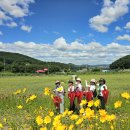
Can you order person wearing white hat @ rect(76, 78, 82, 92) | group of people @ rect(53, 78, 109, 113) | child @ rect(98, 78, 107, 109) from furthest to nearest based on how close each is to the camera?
person wearing white hat @ rect(76, 78, 82, 92) < child @ rect(98, 78, 107, 109) < group of people @ rect(53, 78, 109, 113)

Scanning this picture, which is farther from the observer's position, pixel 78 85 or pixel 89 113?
pixel 78 85

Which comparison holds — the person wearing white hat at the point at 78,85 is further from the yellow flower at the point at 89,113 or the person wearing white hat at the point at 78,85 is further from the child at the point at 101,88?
the yellow flower at the point at 89,113

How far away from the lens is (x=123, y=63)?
195125 mm

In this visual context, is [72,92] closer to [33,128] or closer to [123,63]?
[33,128]

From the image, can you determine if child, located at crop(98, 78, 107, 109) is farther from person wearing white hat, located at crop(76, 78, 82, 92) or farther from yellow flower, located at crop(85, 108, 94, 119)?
yellow flower, located at crop(85, 108, 94, 119)

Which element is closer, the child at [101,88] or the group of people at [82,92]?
the group of people at [82,92]

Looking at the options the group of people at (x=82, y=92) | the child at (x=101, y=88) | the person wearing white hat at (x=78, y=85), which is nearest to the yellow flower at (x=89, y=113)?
the group of people at (x=82, y=92)

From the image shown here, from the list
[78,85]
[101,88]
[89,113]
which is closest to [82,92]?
[78,85]

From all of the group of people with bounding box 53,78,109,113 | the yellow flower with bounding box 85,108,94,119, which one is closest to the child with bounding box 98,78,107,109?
the group of people with bounding box 53,78,109,113

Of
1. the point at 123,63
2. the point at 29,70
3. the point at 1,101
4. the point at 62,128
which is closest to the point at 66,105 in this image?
the point at 1,101

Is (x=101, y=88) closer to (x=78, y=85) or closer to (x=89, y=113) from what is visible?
(x=78, y=85)

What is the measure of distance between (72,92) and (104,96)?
110cm

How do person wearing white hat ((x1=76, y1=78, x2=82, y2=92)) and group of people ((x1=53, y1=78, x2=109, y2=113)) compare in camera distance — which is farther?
person wearing white hat ((x1=76, y1=78, x2=82, y2=92))

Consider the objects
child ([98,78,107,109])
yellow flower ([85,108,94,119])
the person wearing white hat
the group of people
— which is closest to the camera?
yellow flower ([85,108,94,119])
